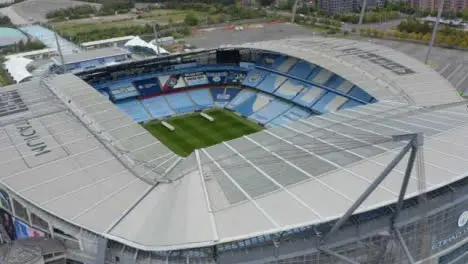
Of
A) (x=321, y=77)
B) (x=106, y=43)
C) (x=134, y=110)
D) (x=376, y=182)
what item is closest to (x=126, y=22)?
(x=106, y=43)

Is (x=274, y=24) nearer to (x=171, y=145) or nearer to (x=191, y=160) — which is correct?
(x=171, y=145)

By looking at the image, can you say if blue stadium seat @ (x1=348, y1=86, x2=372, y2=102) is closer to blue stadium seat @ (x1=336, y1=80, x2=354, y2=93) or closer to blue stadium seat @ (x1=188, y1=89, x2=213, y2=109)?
blue stadium seat @ (x1=336, y1=80, x2=354, y2=93)

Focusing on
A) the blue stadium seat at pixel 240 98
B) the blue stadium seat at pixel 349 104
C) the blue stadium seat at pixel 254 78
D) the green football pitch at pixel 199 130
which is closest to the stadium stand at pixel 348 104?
the blue stadium seat at pixel 349 104

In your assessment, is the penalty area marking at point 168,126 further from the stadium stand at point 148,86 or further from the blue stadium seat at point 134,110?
the stadium stand at point 148,86

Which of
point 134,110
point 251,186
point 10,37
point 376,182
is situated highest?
point 376,182

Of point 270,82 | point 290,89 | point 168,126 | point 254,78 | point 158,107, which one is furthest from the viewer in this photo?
point 254,78

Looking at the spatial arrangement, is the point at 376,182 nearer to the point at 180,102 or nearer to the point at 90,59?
the point at 180,102

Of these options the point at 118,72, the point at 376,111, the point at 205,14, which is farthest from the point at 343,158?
the point at 205,14
